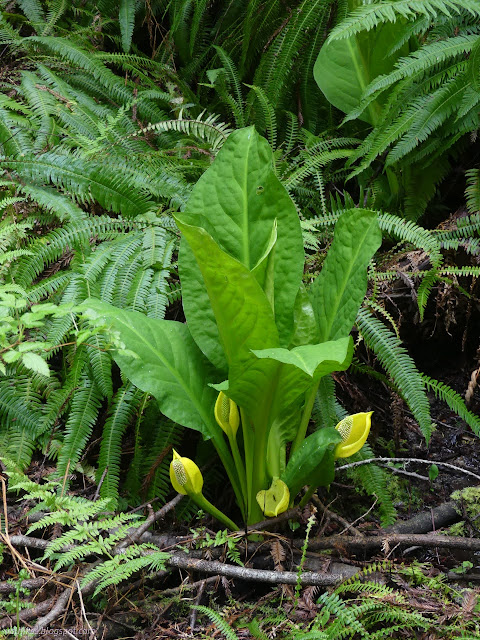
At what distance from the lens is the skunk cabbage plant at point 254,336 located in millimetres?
1684

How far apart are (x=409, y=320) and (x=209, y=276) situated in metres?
1.44

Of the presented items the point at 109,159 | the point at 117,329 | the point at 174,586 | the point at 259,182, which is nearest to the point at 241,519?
the point at 174,586

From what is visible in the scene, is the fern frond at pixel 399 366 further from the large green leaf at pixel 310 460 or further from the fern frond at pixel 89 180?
the fern frond at pixel 89 180

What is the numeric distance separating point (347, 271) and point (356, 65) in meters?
1.65

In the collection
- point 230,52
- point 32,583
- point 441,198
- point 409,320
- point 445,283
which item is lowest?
point 32,583

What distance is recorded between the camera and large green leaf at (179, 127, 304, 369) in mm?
1823

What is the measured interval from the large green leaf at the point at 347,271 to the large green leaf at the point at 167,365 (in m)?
0.43

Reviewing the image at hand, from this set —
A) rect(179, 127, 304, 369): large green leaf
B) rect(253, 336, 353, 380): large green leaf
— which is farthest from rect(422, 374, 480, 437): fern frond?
rect(253, 336, 353, 380): large green leaf

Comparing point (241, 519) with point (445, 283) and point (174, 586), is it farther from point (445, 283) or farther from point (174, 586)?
point (445, 283)

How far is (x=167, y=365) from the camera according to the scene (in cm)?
179

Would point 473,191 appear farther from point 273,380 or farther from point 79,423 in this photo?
point 79,423

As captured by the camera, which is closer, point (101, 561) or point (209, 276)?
point (209, 276)

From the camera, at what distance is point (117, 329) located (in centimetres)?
169

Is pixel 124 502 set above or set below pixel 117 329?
below
